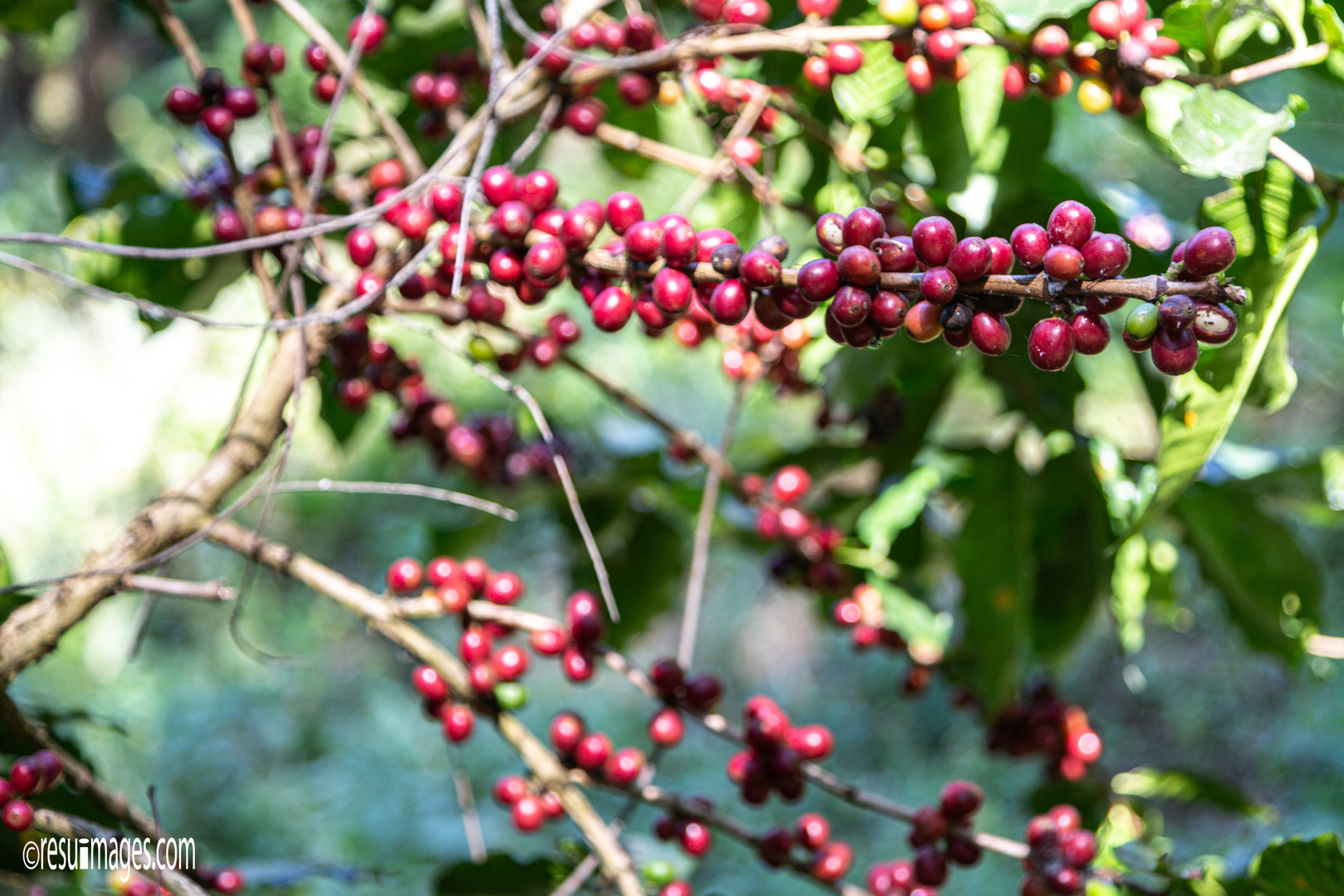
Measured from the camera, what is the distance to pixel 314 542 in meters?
3.54

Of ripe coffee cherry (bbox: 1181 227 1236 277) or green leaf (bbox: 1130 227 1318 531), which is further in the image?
green leaf (bbox: 1130 227 1318 531)

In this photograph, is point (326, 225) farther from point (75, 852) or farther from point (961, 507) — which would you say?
point (961, 507)

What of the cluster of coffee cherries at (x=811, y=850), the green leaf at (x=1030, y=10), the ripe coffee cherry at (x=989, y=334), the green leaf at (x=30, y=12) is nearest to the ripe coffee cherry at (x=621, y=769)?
the cluster of coffee cherries at (x=811, y=850)

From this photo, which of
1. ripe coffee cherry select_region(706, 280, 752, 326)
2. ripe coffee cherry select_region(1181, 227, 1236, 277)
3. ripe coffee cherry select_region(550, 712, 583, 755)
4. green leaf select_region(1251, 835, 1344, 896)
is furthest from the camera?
ripe coffee cherry select_region(550, 712, 583, 755)

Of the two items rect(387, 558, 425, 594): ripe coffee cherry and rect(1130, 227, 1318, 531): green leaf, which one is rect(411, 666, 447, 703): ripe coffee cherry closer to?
rect(387, 558, 425, 594): ripe coffee cherry

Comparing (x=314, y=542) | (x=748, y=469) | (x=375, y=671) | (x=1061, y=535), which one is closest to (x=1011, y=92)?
(x=1061, y=535)

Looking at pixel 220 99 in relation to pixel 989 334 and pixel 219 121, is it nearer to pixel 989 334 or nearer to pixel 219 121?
pixel 219 121

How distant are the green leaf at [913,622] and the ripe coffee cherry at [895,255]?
54 centimetres

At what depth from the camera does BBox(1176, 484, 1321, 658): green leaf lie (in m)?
0.87

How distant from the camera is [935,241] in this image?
461 mm

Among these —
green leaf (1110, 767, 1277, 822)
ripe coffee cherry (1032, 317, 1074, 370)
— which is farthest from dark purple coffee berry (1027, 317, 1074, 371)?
green leaf (1110, 767, 1277, 822)

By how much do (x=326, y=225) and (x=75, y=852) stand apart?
1.35 ft

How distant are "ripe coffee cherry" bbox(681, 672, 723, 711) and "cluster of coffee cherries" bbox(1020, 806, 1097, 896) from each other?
0.82 ft

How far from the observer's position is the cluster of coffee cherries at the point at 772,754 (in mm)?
735
